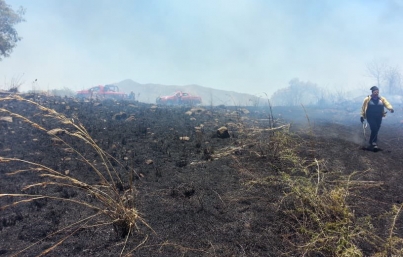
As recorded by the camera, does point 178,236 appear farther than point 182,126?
No

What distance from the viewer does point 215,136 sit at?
23.0ft

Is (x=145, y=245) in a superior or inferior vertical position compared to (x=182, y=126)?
inferior

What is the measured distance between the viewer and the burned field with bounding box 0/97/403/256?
252cm

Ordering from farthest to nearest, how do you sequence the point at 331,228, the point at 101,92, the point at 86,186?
the point at 101,92 → the point at 86,186 → the point at 331,228

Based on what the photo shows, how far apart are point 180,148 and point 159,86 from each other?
6321 cm

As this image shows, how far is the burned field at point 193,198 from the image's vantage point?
2521mm

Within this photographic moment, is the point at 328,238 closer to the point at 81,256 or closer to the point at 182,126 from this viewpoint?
the point at 81,256

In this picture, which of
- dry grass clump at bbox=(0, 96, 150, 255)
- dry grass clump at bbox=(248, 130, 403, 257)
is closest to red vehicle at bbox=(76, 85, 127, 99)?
dry grass clump at bbox=(0, 96, 150, 255)

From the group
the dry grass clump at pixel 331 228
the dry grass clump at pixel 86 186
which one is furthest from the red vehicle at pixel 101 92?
the dry grass clump at pixel 331 228

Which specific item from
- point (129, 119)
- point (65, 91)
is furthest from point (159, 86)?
point (129, 119)

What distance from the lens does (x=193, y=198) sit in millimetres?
3701

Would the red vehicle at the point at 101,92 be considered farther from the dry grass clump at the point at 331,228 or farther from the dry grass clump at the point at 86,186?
the dry grass clump at the point at 331,228

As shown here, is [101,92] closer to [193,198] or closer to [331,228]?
[193,198]

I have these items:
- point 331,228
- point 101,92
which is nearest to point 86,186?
point 331,228
